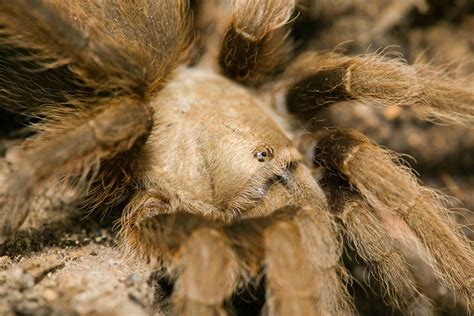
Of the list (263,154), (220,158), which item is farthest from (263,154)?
(220,158)

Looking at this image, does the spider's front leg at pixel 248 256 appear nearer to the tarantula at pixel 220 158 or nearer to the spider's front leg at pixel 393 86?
the tarantula at pixel 220 158

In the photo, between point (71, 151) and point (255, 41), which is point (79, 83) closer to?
point (71, 151)

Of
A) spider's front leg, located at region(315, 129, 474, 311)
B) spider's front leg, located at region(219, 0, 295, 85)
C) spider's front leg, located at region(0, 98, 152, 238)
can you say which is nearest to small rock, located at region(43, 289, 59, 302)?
spider's front leg, located at region(0, 98, 152, 238)

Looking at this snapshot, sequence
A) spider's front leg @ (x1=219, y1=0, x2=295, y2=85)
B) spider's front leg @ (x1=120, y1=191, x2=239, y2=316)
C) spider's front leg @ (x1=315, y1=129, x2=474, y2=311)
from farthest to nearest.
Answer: spider's front leg @ (x1=219, y1=0, x2=295, y2=85), spider's front leg @ (x1=315, y1=129, x2=474, y2=311), spider's front leg @ (x1=120, y1=191, x2=239, y2=316)

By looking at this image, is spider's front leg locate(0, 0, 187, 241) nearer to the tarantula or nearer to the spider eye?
the tarantula

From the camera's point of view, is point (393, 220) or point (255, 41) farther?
point (255, 41)

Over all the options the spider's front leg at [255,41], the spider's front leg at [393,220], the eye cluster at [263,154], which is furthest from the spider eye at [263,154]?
the spider's front leg at [255,41]
